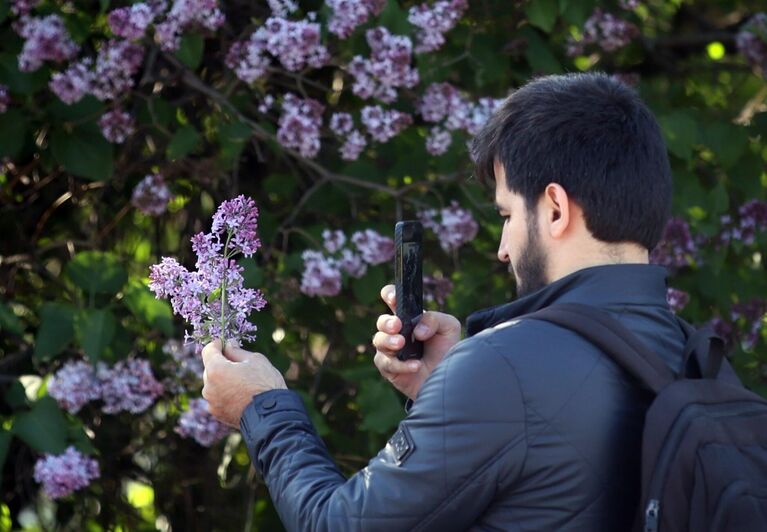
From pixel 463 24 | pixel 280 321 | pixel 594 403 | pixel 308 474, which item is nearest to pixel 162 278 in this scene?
pixel 308 474

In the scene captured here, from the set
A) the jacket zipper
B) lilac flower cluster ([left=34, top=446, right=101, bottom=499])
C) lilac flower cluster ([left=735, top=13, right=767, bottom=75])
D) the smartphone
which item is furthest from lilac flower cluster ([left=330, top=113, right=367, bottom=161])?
the jacket zipper

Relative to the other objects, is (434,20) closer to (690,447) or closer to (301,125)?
(301,125)

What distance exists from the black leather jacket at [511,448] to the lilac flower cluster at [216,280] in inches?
14.5

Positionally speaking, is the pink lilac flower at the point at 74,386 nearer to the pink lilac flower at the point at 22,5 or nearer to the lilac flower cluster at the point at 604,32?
the pink lilac flower at the point at 22,5

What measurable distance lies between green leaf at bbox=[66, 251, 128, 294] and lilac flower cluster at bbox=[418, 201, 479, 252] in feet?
2.85

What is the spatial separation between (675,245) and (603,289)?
2.11 metres

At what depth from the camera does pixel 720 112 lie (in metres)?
4.41

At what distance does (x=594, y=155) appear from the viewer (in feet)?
5.32

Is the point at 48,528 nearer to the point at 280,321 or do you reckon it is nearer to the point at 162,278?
the point at 280,321

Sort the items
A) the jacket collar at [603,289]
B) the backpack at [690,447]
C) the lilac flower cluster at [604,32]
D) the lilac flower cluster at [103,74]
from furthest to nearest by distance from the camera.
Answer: the lilac flower cluster at [604,32], the lilac flower cluster at [103,74], the jacket collar at [603,289], the backpack at [690,447]

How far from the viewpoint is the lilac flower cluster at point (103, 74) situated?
3393 millimetres

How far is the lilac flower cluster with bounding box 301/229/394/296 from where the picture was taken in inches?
132

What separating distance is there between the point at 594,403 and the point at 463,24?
8.09ft

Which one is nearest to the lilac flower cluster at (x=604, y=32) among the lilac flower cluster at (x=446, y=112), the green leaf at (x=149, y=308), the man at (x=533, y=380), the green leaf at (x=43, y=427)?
the lilac flower cluster at (x=446, y=112)
